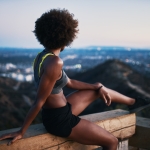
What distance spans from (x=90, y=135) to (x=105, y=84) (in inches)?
376

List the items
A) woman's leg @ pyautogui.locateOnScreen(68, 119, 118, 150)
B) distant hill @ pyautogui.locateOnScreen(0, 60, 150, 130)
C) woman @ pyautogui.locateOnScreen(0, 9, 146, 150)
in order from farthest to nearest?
distant hill @ pyautogui.locateOnScreen(0, 60, 150, 130)
woman's leg @ pyautogui.locateOnScreen(68, 119, 118, 150)
woman @ pyautogui.locateOnScreen(0, 9, 146, 150)

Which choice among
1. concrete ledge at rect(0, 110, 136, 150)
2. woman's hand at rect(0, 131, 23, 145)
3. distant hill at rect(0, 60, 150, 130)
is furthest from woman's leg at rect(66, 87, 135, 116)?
distant hill at rect(0, 60, 150, 130)

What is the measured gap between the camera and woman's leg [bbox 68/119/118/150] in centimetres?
241

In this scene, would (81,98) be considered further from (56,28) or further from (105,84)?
(105,84)

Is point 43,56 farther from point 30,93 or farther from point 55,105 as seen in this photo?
point 30,93

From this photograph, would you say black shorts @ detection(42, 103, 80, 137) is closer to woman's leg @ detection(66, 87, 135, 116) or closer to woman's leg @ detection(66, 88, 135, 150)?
woman's leg @ detection(66, 88, 135, 150)

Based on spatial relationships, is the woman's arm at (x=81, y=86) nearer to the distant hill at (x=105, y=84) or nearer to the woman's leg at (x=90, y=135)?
the woman's leg at (x=90, y=135)

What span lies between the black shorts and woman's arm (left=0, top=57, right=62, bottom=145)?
0.54ft

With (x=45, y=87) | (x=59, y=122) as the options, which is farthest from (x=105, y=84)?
(x=45, y=87)

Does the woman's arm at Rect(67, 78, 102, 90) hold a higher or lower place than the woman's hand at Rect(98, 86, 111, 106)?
higher

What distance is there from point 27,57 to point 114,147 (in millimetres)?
30310

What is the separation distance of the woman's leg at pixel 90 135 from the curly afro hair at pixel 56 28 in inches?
23.2

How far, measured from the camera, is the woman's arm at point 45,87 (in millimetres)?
2203

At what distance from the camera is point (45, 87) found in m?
2.22
